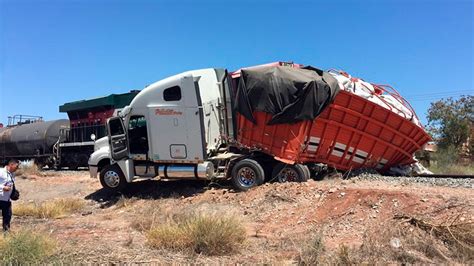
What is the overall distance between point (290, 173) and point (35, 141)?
2123 centimetres

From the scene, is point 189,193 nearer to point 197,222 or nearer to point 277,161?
point 277,161

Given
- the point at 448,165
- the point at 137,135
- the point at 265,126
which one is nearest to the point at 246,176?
the point at 265,126

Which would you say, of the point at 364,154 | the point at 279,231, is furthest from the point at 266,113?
the point at 279,231

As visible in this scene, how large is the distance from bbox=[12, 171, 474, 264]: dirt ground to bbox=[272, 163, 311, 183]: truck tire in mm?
693

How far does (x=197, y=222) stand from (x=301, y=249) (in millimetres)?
1768

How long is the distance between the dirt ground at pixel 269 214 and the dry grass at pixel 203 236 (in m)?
0.20

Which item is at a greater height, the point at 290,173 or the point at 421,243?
the point at 290,173

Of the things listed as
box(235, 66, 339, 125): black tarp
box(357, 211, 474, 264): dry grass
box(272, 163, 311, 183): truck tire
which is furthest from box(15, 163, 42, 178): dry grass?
box(357, 211, 474, 264): dry grass

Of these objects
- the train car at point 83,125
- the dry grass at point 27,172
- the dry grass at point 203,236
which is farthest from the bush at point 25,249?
the train car at point 83,125

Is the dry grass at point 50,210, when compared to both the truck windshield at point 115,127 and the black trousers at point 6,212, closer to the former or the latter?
the truck windshield at point 115,127

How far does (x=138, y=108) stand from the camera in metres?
13.9

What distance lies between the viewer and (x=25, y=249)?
595 cm

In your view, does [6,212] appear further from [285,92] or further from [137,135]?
[285,92]

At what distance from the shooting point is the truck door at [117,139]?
1432 cm
